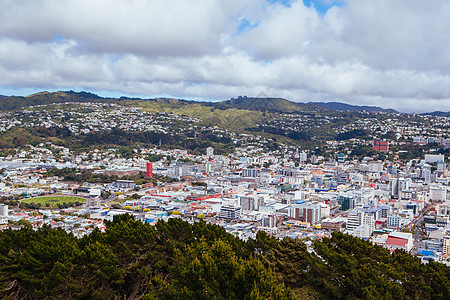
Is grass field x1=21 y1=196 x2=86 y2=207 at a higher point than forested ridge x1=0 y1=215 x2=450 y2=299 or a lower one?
lower

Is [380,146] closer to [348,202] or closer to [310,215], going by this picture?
[348,202]

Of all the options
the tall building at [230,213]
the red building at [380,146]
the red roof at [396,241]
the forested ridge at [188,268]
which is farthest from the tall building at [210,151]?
the forested ridge at [188,268]

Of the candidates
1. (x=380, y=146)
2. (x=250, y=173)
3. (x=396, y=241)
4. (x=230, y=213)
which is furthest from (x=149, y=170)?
(x=380, y=146)

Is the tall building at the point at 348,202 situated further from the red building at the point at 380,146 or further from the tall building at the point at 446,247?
the red building at the point at 380,146

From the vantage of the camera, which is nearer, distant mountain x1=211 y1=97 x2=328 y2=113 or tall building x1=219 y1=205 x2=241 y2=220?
tall building x1=219 y1=205 x2=241 y2=220

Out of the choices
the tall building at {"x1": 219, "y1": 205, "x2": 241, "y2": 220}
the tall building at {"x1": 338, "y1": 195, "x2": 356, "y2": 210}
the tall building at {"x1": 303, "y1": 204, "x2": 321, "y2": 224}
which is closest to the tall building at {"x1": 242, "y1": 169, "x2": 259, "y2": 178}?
the tall building at {"x1": 338, "y1": 195, "x2": 356, "y2": 210}

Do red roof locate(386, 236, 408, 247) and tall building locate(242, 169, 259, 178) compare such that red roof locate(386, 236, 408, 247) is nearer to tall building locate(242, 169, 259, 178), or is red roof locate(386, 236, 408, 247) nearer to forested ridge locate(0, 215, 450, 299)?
forested ridge locate(0, 215, 450, 299)
